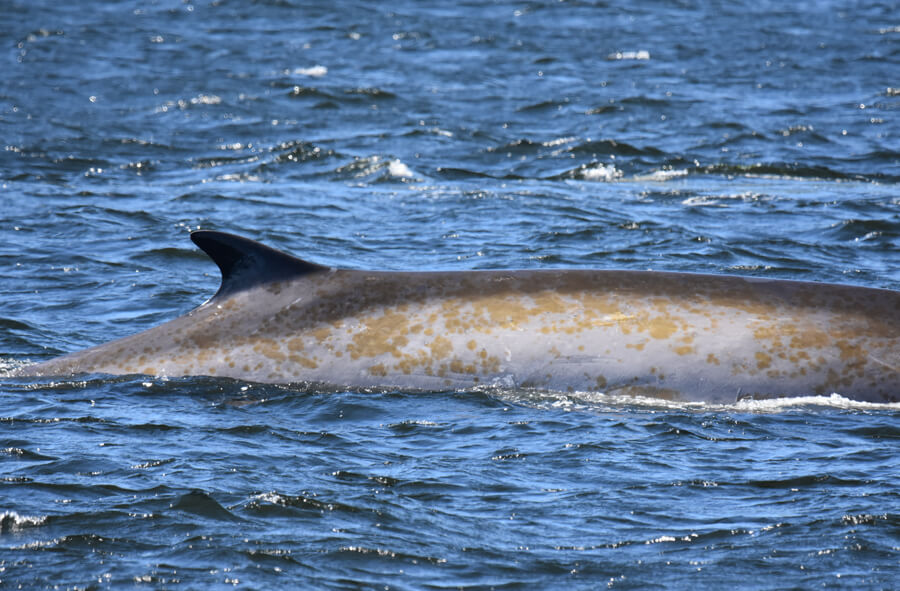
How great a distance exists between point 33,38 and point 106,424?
29.0 metres

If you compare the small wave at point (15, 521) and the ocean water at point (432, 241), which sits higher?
the small wave at point (15, 521)

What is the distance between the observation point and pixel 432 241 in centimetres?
1770

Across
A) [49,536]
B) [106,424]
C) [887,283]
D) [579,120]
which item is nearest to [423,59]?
[579,120]

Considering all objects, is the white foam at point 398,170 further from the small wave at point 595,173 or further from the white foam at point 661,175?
the white foam at point 661,175

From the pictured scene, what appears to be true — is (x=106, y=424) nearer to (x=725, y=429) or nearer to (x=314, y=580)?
(x=314, y=580)

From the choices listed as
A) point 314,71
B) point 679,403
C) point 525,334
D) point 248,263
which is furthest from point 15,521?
point 314,71

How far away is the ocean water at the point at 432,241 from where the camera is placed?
748 centimetres

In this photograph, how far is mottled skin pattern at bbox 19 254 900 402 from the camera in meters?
10.2

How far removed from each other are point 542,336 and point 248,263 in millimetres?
2344

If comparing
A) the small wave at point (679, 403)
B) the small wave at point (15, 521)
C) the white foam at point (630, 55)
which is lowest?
the small wave at point (679, 403)

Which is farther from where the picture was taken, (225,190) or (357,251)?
(225,190)

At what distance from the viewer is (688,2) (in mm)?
42719

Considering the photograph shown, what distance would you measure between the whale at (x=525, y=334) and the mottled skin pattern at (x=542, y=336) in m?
0.01

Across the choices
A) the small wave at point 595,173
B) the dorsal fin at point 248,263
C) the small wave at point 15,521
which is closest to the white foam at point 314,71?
the small wave at point 595,173
